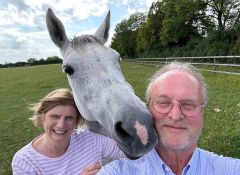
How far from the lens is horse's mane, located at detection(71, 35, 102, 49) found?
128 inches

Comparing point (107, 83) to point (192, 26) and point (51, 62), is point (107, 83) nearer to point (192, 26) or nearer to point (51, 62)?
point (192, 26)

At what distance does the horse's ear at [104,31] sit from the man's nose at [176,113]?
191cm

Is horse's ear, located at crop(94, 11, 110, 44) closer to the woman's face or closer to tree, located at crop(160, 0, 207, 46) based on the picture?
the woman's face

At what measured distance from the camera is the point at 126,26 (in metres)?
69.1

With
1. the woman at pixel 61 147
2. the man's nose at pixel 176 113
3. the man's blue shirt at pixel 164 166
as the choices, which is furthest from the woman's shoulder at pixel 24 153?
the man's nose at pixel 176 113

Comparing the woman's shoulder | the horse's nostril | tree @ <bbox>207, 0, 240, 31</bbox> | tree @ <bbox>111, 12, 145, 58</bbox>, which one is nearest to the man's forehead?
the horse's nostril

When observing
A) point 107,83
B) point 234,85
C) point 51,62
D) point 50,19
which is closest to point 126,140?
point 107,83

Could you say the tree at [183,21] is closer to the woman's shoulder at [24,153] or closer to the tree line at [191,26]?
the tree line at [191,26]

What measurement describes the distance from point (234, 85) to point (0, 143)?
8406mm

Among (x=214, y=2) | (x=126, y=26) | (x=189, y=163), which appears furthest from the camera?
(x=126, y=26)

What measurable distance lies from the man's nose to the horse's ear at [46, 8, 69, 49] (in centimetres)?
194

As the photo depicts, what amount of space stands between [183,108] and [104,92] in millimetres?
977

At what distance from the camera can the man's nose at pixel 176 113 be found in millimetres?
1831

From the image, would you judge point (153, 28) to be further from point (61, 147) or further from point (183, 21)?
point (61, 147)
